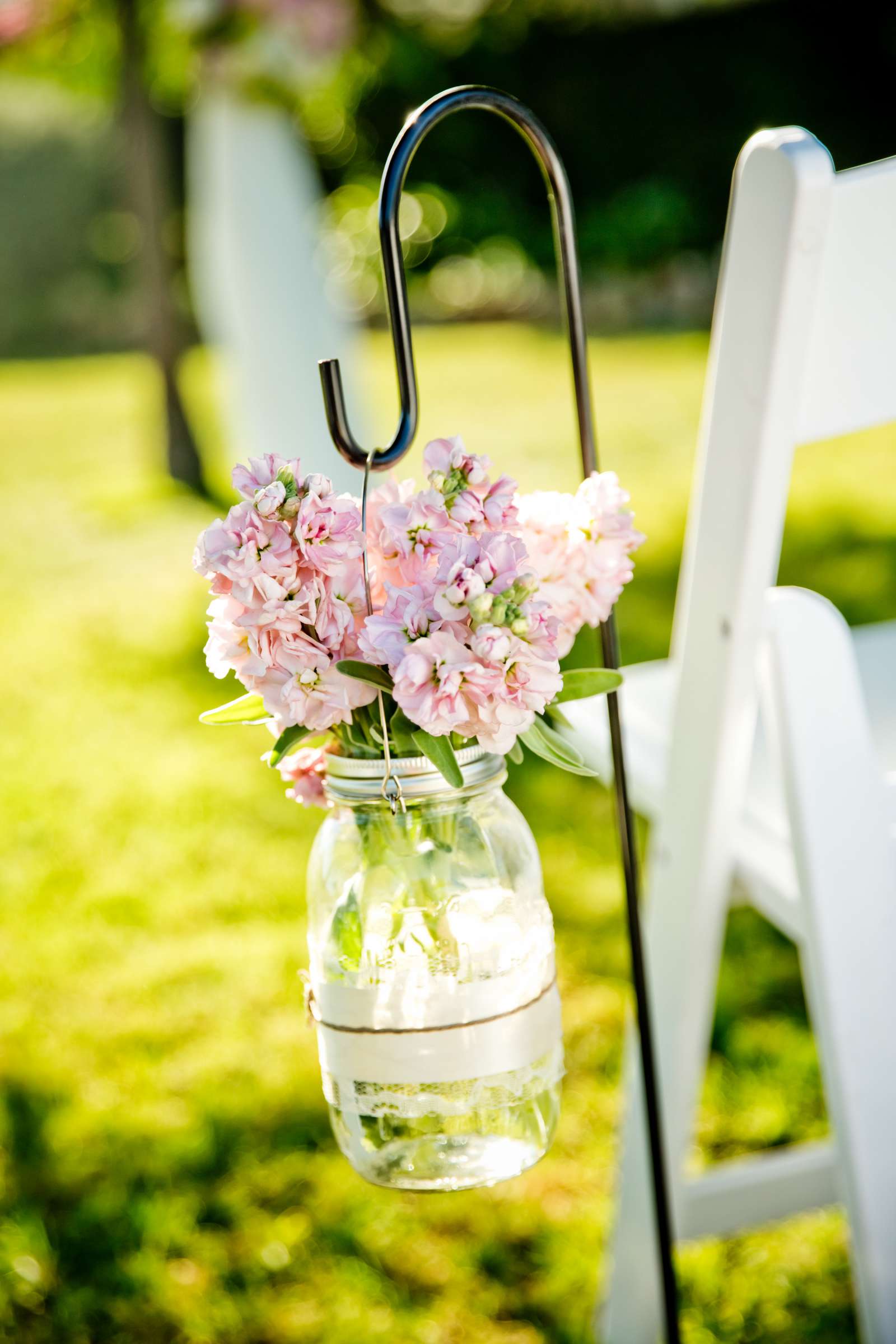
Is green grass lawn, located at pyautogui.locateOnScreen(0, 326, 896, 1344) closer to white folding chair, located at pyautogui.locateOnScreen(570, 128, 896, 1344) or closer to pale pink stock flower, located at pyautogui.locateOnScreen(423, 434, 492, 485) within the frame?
white folding chair, located at pyautogui.locateOnScreen(570, 128, 896, 1344)

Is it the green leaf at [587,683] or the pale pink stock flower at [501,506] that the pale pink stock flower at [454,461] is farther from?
the green leaf at [587,683]

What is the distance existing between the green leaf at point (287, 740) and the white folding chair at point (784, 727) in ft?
1.04

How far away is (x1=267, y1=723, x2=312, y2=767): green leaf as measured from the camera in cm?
75

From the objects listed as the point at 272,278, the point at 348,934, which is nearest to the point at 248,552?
the point at 348,934

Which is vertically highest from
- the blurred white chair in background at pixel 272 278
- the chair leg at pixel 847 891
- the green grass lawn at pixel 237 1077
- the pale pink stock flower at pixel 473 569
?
the blurred white chair in background at pixel 272 278

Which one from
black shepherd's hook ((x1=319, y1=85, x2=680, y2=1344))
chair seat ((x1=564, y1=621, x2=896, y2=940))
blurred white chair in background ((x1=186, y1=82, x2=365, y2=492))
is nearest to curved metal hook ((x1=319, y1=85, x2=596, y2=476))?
black shepherd's hook ((x1=319, y1=85, x2=680, y2=1344))

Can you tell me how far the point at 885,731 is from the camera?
47.0 inches

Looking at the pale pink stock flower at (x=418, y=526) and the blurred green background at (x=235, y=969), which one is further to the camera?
the blurred green background at (x=235, y=969)

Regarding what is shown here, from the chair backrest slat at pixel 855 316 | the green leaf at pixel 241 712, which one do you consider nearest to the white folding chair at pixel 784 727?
the chair backrest slat at pixel 855 316

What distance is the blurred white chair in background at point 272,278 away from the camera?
4254 millimetres

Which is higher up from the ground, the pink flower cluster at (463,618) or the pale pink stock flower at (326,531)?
the pale pink stock flower at (326,531)

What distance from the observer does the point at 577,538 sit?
77cm

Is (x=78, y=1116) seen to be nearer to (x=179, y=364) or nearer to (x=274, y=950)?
(x=274, y=950)

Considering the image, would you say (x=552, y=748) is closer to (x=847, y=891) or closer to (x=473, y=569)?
(x=473, y=569)
